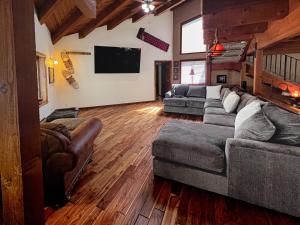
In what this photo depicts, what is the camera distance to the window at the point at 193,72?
8955 millimetres

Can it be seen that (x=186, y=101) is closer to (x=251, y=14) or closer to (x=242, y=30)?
(x=242, y=30)

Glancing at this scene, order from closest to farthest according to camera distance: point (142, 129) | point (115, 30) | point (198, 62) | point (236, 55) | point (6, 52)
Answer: point (6, 52), point (142, 129), point (236, 55), point (115, 30), point (198, 62)

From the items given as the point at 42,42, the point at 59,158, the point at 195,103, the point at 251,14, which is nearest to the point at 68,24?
the point at 42,42

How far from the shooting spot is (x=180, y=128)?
2.80 m

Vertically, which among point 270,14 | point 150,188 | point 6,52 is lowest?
point 150,188

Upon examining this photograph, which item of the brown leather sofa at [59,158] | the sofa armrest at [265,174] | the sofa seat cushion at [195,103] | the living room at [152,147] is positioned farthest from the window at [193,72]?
the brown leather sofa at [59,158]

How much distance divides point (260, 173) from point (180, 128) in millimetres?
1159

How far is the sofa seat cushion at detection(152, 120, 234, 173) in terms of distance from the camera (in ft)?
6.81

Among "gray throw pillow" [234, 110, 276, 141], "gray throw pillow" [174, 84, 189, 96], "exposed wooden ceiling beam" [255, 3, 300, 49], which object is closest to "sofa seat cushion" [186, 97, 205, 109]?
"gray throw pillow" [174, 84, 189, 96]

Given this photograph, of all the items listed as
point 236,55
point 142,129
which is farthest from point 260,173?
point 236,55

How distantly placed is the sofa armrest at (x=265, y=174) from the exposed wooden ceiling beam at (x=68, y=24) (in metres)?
5.25

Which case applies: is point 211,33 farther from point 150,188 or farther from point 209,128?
point 150,188

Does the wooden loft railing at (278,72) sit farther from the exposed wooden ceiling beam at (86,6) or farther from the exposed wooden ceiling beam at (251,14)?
the exposed wooden ceiling beam at (86,6)

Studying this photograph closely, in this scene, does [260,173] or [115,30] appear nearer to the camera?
[260,173]
